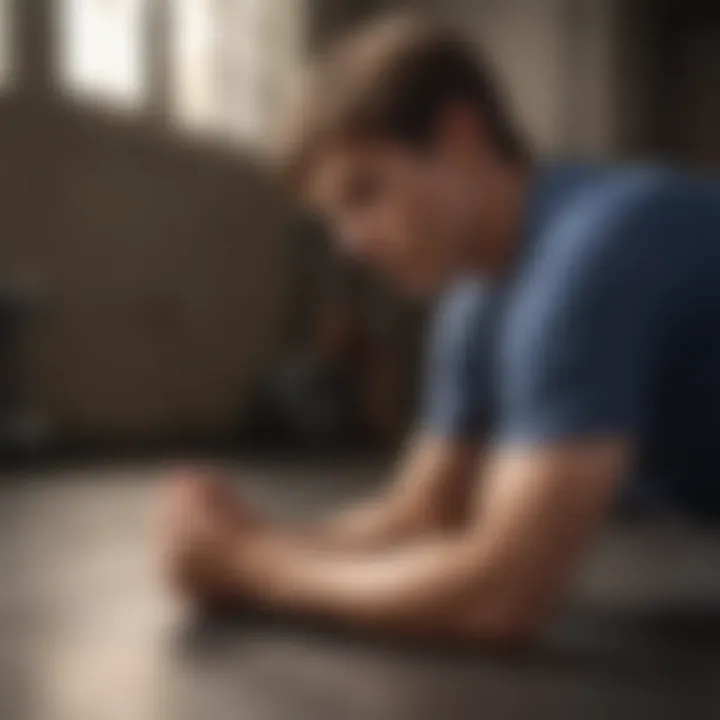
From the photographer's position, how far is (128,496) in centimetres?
215

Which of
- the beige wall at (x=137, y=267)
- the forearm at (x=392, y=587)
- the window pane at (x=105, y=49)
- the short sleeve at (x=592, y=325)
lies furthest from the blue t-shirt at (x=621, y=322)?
the window pane at (x=105, y=49)

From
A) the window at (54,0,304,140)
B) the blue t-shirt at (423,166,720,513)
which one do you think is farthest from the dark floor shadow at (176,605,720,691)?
the window at (54,0,304,140)

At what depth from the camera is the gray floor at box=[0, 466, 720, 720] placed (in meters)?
0.86

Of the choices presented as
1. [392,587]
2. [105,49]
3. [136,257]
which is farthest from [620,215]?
[105,49]

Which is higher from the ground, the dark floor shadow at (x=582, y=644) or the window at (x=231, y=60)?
the window at (x=231, y=60)

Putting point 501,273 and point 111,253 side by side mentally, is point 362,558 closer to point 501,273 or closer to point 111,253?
point 501,273

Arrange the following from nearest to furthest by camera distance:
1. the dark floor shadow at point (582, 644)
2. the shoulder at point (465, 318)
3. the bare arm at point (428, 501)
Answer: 1. the dark floor shadow at point (582, 644)
2. the shoulder at point (465, 318)
3. the bare arm at point (428, 501)

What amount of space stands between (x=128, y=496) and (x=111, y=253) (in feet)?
4.76

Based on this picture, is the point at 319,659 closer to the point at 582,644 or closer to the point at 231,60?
the point at 582,644

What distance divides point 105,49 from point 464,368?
8.31 ft

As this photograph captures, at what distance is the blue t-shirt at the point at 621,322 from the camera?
1.00m

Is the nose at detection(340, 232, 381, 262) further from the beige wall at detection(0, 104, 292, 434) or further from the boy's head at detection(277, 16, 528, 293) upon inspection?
the beige wall at detection(0, 104, 292, 434)

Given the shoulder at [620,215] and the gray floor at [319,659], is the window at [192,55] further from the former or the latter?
the shoulder at [620,215]

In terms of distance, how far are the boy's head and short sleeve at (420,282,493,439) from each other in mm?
115
